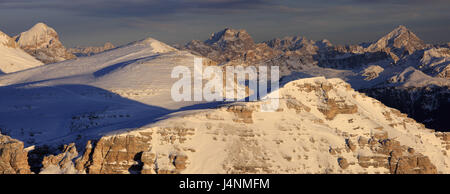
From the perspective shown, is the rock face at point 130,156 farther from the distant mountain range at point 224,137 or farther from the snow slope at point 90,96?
the snow slope at point 90,96

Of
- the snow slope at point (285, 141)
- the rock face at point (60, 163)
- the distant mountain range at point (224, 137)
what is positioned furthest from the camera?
the snow slope at point (285, 141)

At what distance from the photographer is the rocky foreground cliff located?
237ft

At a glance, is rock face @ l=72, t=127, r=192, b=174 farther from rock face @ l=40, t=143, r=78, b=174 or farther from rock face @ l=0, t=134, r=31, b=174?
rock face @ l=0, t=134, r=31, b=174

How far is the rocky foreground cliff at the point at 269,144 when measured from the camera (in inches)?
Result: 2844

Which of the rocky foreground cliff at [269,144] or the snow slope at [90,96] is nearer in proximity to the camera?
the rocky foreground cliff at [269,144]

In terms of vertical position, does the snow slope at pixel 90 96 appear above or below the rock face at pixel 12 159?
above

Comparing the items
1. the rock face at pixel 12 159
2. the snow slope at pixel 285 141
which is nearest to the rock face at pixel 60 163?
the snow slope at pixel 285 141

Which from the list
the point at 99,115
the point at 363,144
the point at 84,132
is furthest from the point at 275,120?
the point at 99,115

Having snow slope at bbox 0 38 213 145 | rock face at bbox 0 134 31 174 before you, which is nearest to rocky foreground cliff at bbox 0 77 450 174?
rock face at bbox 0 134 31 174

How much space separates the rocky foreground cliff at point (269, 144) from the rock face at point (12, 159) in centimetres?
11

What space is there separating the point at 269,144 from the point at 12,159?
3088 centimetres

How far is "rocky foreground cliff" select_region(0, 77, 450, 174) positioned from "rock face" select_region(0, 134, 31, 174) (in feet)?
0.37

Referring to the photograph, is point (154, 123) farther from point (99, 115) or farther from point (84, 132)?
point (99, 115)
